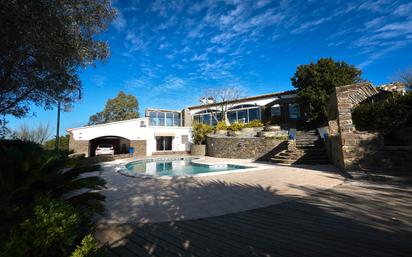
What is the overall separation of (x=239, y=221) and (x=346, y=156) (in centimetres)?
705

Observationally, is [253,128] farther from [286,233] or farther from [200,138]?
[286,233]

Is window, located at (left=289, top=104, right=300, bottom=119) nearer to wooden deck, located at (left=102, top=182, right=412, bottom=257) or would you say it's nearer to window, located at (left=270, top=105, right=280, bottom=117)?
window, located at (left=270, top=105, right=280, bottom=117)

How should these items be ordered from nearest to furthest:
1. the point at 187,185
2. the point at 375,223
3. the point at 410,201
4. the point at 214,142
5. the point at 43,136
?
the point at 375,223 < the point at 410,201 < the point at 187,185 < the point at 214,142 < the point at 43,136

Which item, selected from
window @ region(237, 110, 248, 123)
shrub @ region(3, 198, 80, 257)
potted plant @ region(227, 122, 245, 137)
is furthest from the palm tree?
window @ region(237, 110, 248, 123)

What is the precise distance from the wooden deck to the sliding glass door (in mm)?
23665

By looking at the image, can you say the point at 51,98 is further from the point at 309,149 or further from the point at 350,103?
the point at 309,149

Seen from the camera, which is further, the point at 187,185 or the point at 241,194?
the point at 187,185

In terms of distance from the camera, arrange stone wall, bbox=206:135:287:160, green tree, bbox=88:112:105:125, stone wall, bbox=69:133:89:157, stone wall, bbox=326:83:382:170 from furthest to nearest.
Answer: green tree, bbox=88:112:105:125, stone wall, bbox=69:133:89:157, stone wall, bbox=206:135:287:160, stone wall, bbox=326:83:382:170

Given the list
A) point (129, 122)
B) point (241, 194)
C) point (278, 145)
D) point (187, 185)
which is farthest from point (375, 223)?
point (129, 122)

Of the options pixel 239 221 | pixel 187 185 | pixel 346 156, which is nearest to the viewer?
pixel 239 221

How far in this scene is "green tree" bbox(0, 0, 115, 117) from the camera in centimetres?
483

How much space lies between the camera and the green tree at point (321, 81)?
18.9 meters

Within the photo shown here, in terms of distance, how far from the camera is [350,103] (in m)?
8.75

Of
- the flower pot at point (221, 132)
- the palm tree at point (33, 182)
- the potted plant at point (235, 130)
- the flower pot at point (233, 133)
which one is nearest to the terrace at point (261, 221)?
the palm tree at point (33, 182)
